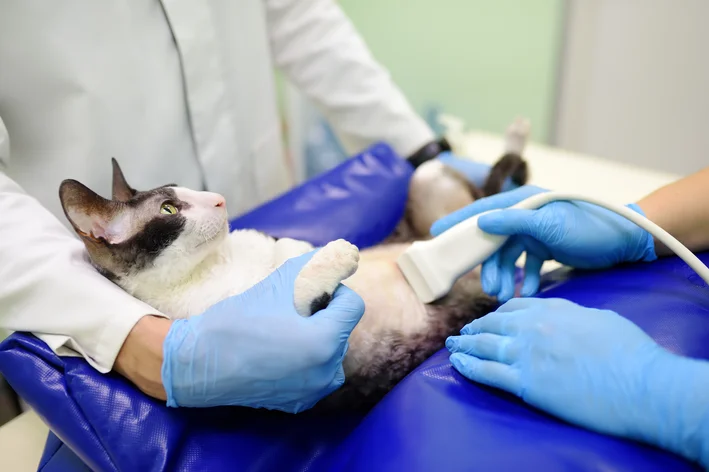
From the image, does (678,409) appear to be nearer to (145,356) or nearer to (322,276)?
(322,276)

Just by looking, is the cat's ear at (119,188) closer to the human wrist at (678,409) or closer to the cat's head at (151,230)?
the cat's head at (151,230)

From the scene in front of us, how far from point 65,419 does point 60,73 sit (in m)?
0.56

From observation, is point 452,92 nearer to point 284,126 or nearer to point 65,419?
point 284,126

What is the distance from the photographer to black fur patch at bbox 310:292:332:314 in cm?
70

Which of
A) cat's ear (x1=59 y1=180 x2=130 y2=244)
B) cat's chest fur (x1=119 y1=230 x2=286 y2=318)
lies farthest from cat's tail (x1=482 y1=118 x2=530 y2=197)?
cat's ear (x1=59 y1=180 x2=130 y2=244)

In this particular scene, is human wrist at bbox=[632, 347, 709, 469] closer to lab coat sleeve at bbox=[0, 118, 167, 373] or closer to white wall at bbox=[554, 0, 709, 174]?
lab coat sleeve at bbox=[0, 118, 167, 373]

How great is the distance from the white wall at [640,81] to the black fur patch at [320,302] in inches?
70.0

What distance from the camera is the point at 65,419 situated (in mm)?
707

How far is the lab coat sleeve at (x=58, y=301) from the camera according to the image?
706 millimetres

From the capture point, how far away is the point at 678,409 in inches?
21.8

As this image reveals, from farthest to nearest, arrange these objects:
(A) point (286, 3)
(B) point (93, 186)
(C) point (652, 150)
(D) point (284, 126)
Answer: (D) point (284, 126) < (C) point (652, 150) < (A) point (286, 3) < (B) point (93, 186)

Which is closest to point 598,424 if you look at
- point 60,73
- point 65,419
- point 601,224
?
point 601,224

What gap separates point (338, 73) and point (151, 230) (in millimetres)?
819

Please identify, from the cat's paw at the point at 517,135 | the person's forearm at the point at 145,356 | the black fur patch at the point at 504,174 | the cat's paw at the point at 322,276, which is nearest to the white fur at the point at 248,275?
the cat's paw at the point at 322,276
